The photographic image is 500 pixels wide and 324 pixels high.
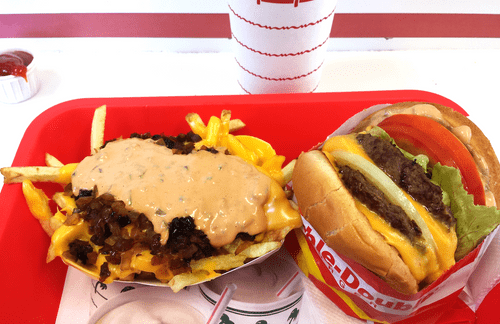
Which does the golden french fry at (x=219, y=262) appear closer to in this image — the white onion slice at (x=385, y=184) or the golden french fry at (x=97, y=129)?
the white onion slice at (x=385, y=184)

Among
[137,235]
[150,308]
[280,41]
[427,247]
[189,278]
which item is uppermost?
[280,41]

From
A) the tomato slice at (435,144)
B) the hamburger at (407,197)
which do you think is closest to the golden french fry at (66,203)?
the hamburger at (407,197)

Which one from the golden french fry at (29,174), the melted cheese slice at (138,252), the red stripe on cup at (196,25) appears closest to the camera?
the melted cheese slice at (138,252)

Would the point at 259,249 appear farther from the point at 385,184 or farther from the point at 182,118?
the point at 182,118

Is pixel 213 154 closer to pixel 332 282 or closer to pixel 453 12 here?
pixel 332 282

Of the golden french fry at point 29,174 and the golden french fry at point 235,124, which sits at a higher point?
the golden french fry at point 235,124

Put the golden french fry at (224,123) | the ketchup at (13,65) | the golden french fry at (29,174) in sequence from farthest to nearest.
Answer: the ketchup at (13,65)
the golden french fry at (224,123)
the golden french fry at (29,174)

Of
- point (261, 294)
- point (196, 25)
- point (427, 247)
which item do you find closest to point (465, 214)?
point (427, 247)

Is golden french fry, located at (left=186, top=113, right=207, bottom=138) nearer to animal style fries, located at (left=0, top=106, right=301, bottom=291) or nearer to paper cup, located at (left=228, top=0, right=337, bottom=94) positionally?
animal style fries, located at (left=0, top=106, right=301, bottom=291)
